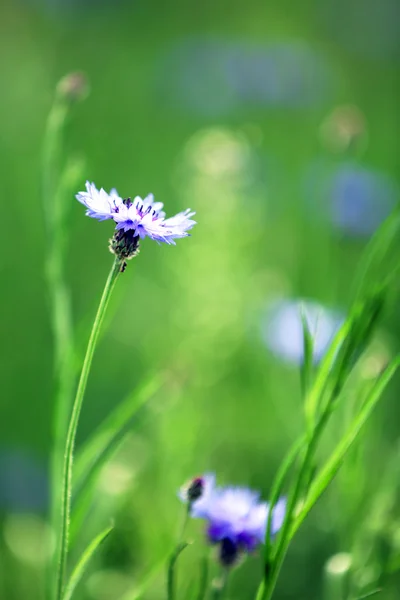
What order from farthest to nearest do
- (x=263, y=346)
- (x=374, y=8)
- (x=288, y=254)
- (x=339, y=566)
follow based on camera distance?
(x=374, y=8)
(x=288, y=254)
(x=263, y=346)
(x=339, y=566)

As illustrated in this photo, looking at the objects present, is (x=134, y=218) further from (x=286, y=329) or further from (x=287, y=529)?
(x=286, y=329)

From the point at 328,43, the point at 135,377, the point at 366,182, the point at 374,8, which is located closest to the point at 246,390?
the point at 135,377

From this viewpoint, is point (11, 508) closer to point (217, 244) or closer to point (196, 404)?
point (196, 404)

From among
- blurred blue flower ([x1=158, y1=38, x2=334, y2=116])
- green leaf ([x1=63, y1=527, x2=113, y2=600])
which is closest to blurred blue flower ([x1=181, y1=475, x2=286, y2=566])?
green leaf ([x1=63, y1=527, x2=113, y2=600])

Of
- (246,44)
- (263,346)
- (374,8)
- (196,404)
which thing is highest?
(374,8)

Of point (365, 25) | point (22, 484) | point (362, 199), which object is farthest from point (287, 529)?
point (365, 25)

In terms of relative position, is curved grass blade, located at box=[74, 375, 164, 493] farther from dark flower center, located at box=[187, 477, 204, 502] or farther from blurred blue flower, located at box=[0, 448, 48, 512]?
blurred blue flower, located at box=[0, 448, 48, 512]
